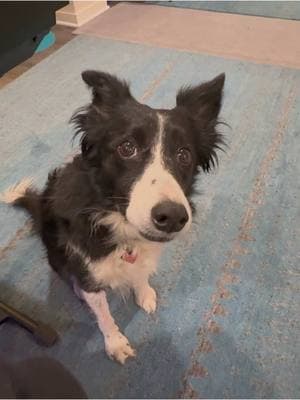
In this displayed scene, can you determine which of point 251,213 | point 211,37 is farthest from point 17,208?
point 211,37

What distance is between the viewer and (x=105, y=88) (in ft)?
4.73

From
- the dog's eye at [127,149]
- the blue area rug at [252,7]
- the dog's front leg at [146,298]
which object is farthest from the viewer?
the blue area rug at [252,7]

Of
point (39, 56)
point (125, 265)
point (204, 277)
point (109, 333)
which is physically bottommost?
point (204, 277)

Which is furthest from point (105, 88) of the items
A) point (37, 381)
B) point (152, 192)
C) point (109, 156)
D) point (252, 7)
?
point (252, 7)

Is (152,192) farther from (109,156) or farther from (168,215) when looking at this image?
(109,156)

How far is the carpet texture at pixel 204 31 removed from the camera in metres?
3.64

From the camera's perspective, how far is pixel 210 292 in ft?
6.29

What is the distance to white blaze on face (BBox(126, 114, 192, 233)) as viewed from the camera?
1.18 m

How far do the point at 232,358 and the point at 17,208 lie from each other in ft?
4.32

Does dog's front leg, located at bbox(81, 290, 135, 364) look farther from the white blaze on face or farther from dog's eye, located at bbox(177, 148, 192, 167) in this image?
dog's eye, located at bbox(177, 148, 192, 167)

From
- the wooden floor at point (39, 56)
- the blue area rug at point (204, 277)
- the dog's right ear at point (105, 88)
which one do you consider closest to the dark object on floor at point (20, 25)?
the dog's right ear at point (105, 88)

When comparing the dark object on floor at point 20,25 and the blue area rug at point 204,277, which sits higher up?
the dark object on floor at point 20,25

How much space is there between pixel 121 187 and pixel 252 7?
3.88 metres

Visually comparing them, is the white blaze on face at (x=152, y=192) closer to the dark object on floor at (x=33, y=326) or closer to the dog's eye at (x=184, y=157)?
the dog's eye at (x=184, y=157)
